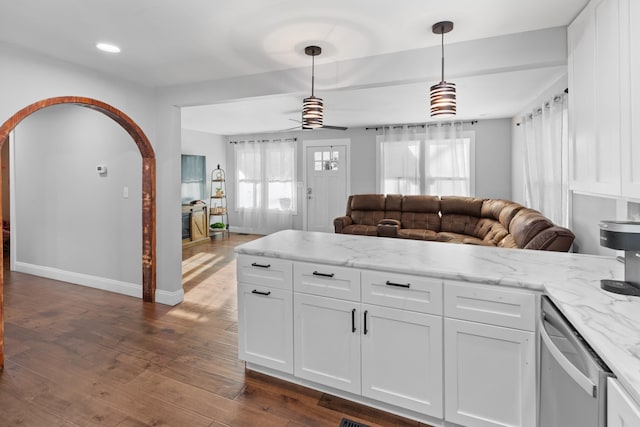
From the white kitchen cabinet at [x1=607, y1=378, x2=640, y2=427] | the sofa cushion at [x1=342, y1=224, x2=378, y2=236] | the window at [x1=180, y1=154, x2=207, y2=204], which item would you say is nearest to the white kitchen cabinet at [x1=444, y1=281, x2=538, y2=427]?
the white kitchen cabinet at [x1=607, y1=378, x2=640, y2=427]

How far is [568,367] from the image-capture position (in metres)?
1.17

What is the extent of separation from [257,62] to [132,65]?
1.10 metres

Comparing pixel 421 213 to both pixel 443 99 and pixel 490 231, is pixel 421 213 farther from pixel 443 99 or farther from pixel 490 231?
pixel 443 99

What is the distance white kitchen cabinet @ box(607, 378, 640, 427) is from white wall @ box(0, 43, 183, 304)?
11.8 ft

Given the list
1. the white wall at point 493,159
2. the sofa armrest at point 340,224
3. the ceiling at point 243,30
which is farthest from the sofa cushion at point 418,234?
the ceiling at point 243,30

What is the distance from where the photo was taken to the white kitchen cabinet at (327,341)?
1.92 m

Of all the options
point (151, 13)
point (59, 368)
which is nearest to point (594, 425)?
point (151, 13)

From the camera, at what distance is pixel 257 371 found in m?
2.32

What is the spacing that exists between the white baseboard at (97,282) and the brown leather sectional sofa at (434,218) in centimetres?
302

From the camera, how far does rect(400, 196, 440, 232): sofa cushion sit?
233 inches

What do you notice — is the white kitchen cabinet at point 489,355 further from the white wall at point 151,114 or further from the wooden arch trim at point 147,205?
the wooden arch trim at point 147,205

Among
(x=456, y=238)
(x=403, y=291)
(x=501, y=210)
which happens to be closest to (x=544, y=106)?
(x=501, y=210)

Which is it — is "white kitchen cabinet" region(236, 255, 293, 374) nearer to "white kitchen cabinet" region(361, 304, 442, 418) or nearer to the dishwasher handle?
"white kitchen cabinet" region(361, 304, 442, 418)

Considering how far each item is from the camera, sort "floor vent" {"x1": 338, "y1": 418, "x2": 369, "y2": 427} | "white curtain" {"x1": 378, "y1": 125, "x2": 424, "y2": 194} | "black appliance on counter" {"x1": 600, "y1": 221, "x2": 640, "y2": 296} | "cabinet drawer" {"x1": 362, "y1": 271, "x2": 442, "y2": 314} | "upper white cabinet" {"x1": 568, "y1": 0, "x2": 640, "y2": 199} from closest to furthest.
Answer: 1. "black appliance on counter" {"x1": 600, "y1": 221, "x2": 640, "y2": 296}
2. "upper white cabinet" {"x1": 568, "y1": 0, "x2": 640, "y2": 199}
3. "cabinet drawer" {"x1": 362, "y1": 271, "x2": 442, "y2": 314}
4. "floor vent" {"x1": 338, "y1": 418, "x2": 369, "y2": 427}
5. "white curtain" {"x1": 378, "y1": 125, "x2": 424, "y2": 194}
